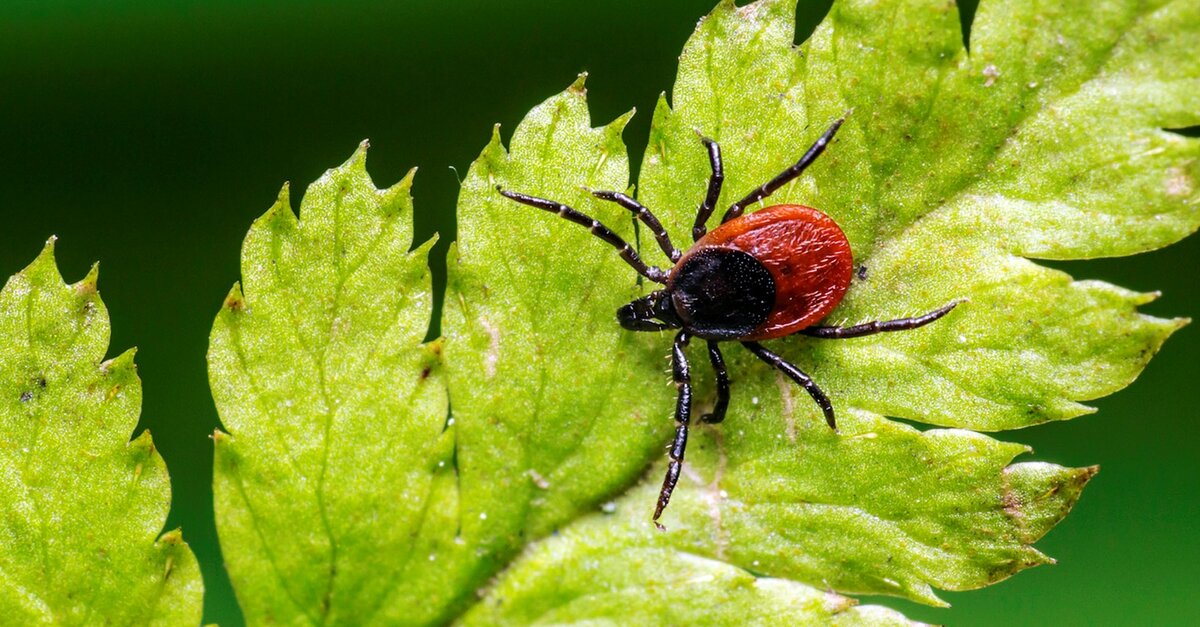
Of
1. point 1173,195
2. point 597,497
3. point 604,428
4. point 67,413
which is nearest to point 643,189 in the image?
point 604,428

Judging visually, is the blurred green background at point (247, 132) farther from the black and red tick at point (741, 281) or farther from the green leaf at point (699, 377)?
the green leaf at point (699, 377)

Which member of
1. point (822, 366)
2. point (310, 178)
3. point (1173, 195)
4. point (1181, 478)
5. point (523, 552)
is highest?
point (310, 178)

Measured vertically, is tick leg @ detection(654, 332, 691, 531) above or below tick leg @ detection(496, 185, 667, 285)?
below

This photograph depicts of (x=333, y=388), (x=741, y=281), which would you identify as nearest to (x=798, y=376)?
(x=741, y=281)

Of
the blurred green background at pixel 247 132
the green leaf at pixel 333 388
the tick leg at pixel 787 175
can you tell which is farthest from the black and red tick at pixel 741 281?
the blurred green background at pixel 247 132

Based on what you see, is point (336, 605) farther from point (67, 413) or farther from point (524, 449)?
point (67, 413)

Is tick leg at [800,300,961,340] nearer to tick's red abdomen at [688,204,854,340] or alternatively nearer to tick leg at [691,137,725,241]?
tick's red abdomen at [688,204,854,340]

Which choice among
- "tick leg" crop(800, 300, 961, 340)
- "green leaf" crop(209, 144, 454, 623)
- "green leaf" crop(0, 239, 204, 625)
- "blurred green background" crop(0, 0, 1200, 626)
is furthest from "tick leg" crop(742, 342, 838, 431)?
"green leaf" crop(0, 239, 204, 625)
